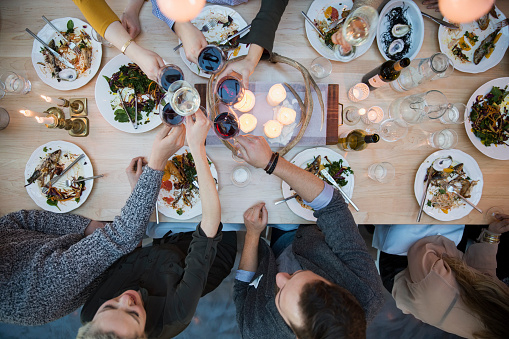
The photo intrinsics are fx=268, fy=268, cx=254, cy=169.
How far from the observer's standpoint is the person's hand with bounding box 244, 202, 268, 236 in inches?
56.8

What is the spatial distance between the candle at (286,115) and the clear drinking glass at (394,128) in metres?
0.52

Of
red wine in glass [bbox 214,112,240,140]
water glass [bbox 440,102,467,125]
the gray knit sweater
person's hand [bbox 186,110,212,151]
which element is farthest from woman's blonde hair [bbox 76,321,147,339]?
water glass [bbox 440,102,467,125]

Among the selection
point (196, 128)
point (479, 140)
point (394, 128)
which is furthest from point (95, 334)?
point (479, 140)

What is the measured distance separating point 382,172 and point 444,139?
0.39m

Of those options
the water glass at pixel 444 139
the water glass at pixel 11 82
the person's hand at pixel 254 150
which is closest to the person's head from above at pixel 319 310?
the person's hand at pixel 254 150

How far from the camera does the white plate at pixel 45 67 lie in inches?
56.1

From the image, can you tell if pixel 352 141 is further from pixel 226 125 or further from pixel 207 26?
pixel 207 26

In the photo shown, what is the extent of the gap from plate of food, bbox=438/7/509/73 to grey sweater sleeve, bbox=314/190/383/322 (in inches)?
40.4

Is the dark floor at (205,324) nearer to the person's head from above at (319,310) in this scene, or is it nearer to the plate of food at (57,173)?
the person's head from above at (319,310)

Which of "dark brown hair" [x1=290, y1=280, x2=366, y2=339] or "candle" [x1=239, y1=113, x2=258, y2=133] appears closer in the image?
"dark brown hair" [x1=290, y1=280, x2=366, y2=339]

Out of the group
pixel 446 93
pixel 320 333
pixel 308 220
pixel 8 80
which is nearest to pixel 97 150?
pixel 8 80

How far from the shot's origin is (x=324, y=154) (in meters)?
1.46

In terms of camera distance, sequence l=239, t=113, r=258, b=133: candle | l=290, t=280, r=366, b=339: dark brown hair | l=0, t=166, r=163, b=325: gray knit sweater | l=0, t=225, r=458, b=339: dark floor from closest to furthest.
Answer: l=290, t=280, r=366, b=339: dark brown hair → l=0, t=166, r=163, b=325: gray knit sweater → l=239, t=113, r=258, b=133: candle → l=0, t=225, r=458, b=339: dark floor

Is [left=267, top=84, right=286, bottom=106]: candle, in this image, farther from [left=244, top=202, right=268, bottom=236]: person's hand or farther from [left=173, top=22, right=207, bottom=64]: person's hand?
[left=244, top=202, right=268, bottom=236]: person's hand
